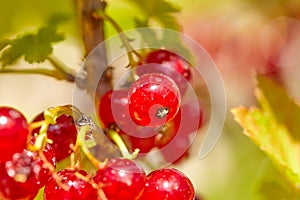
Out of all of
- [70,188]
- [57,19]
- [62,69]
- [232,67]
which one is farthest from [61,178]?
[232,67]

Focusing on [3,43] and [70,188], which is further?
[3,43]

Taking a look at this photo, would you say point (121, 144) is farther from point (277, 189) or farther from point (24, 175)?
point (277, 189)

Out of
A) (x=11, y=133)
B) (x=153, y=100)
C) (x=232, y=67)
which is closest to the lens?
(x=11, y=133)

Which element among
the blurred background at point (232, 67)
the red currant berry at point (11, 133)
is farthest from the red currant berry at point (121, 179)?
the blurred background at point (232, 67)

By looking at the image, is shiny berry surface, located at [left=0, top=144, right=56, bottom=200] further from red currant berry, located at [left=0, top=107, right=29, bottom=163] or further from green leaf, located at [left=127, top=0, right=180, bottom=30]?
green leaf, located at [left=127, top=0, right=180, bottom=30]

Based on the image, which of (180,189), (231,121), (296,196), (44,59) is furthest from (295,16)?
(180,189)

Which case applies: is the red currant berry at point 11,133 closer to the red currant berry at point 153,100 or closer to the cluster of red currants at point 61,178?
the cluster of red currants at point 61,178
